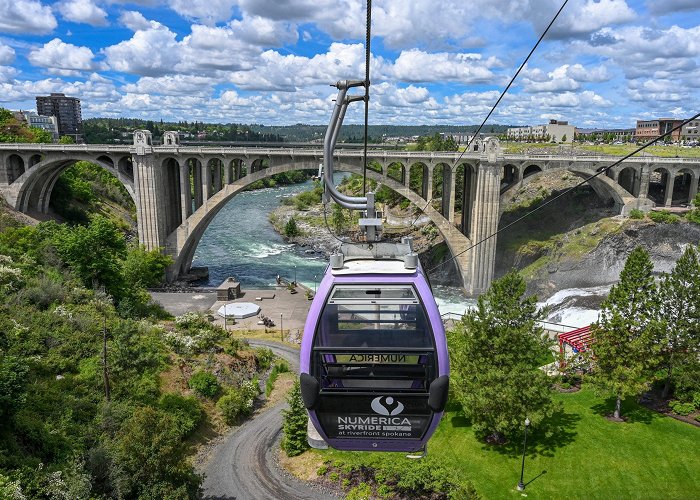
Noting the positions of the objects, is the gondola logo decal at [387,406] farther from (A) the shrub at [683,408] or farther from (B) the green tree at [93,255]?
(B) the green tree at [93,255]

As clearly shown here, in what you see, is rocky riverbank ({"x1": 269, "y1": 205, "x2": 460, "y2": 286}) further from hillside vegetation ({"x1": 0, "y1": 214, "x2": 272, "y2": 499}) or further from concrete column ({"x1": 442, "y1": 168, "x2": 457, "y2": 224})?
hillside vegetation ({"x1": 0, "y1": 214, "x2": 272, "y2": 499})

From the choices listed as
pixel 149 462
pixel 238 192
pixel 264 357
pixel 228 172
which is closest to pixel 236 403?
pixel 264 357

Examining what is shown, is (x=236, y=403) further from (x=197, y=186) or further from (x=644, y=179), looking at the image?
(x=644, y=179)

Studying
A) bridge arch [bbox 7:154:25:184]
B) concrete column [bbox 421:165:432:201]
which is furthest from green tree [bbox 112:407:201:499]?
bridge arch [bbox 7:154:25:184]

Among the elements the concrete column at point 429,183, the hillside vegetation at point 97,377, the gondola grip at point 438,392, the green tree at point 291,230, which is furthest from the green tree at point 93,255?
the green tree at point 291,230

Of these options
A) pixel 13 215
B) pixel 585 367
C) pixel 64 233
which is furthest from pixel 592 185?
pixel 13 215

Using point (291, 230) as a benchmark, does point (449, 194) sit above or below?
above

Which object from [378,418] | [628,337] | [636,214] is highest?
[378,418]
